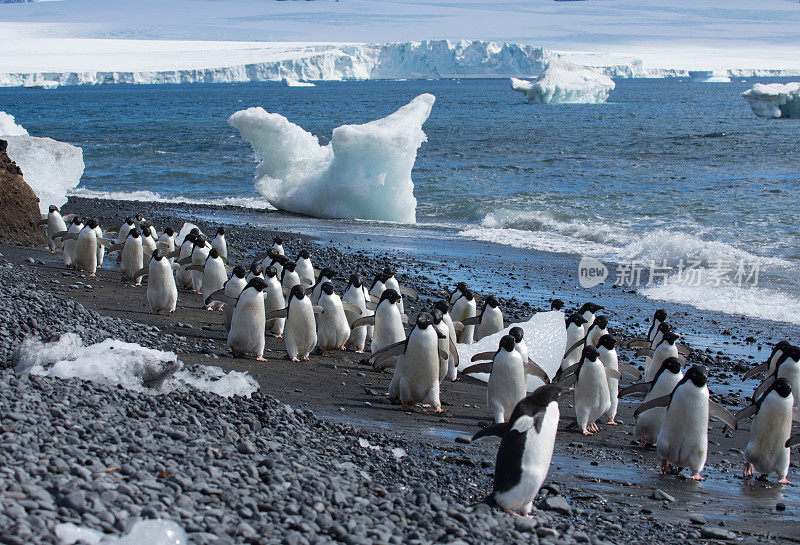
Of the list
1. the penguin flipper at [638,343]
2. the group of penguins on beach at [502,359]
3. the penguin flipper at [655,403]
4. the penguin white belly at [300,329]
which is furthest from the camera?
the penguin flipper at [638,343]

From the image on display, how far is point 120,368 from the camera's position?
5328 mm

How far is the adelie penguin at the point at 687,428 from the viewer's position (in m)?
5.71

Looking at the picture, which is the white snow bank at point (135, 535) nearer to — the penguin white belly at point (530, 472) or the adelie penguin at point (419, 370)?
the penguin white belly at point (530, 472)

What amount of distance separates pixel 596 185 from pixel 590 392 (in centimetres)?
2129

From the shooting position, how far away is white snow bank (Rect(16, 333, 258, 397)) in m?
5.26

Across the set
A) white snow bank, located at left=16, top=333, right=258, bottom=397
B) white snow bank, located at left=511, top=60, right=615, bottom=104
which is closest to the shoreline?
white snow bank, located at left=16, top=333, right=258, bottom=397

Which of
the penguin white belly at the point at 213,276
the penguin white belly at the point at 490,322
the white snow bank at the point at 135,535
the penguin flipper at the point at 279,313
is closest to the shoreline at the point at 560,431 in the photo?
the penguin white belly at the point at 213,276

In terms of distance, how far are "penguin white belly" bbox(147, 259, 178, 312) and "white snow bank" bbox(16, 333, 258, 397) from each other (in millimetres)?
3238

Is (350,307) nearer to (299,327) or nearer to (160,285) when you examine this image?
(299,327)

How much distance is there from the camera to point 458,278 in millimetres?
12586

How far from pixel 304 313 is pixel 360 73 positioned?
163 metres

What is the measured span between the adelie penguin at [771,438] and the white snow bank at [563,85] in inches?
2613

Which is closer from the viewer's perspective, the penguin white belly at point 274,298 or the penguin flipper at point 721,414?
the penguin flipper at point 721,414

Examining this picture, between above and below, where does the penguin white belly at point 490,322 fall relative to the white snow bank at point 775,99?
below
